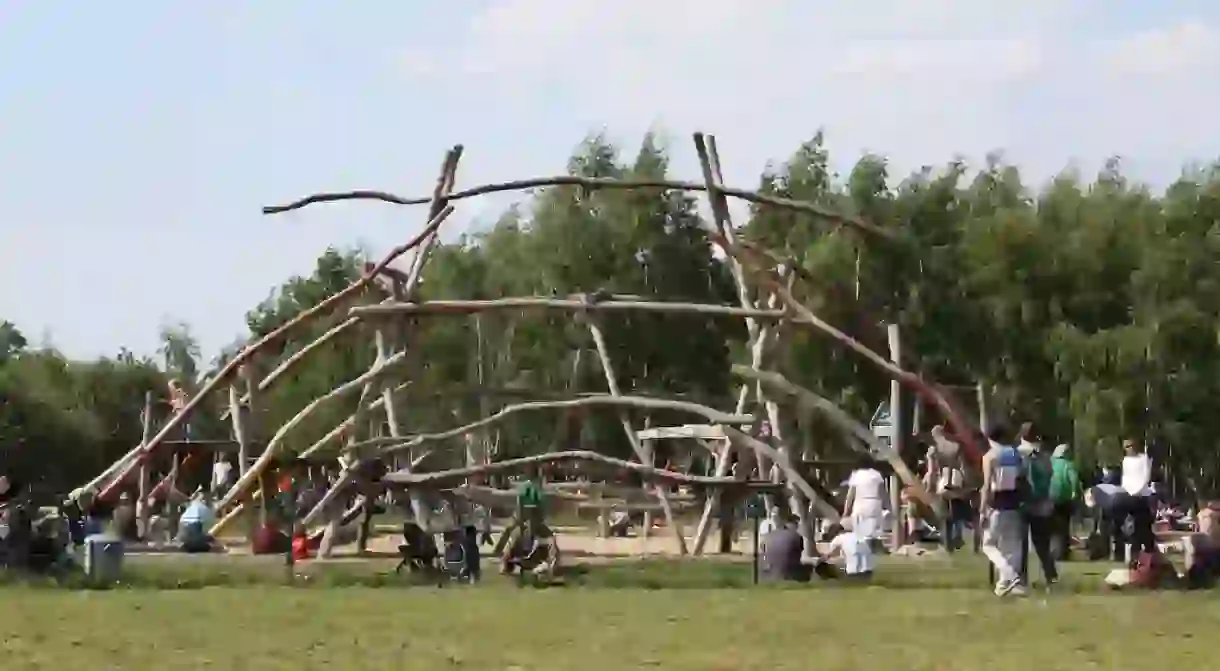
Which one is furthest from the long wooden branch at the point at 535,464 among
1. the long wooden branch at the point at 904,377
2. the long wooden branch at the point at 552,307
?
the long wooden branch at the point at 904,377

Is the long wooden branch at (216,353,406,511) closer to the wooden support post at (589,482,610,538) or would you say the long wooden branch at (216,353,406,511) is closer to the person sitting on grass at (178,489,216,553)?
the person sitting on grass at (178,489,216,553)

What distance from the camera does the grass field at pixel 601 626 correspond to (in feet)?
40.9

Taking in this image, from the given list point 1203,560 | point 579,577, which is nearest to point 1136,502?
point 1203,560

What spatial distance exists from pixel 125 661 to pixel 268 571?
30.4 feet

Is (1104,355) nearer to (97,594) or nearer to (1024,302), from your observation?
(1024,302)

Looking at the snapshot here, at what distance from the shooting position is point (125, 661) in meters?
12.3

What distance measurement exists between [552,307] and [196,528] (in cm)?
664

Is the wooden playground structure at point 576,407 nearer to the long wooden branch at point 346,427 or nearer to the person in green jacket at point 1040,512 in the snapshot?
the long wooden branch at point 346,427

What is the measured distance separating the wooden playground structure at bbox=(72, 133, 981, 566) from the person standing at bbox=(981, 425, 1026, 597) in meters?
4.25

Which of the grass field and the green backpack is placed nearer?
the grass field

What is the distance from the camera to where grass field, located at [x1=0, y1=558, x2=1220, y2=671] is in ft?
40.9

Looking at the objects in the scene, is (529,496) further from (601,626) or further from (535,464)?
(601,626)

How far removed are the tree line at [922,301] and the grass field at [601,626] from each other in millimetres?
18464

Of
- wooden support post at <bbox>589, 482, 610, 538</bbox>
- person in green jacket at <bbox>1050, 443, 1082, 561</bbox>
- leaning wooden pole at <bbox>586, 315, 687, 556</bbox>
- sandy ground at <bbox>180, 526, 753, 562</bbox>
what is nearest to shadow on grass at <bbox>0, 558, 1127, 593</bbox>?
person in green jacket at <bbox>1050, 443, 1082, 561</bbox>
